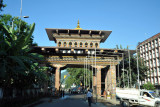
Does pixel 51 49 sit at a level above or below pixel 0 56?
above

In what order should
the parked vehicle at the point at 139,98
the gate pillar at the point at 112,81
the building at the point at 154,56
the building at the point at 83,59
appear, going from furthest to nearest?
the building at the point at 154,56
the building at the point at 83,59
the gate pillar at the point at 112,81
the parked vehicle at the point at 139,98

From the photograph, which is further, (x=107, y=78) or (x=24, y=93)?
(x=107, y=78)

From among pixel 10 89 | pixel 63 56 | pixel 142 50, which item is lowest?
pixel 10 89

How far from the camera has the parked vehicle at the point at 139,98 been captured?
55.5 ft

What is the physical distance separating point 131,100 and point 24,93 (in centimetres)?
1282

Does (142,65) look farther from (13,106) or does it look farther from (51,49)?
(13,106)

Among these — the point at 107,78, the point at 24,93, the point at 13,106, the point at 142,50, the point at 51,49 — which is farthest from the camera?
the point at 142,50

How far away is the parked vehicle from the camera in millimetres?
16925

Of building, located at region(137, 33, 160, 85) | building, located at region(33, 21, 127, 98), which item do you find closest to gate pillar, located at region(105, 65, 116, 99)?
building, located at region(33, 21, 127, 98)

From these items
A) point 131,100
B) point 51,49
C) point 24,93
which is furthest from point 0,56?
point 51,49

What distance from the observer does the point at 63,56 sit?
3509 cm

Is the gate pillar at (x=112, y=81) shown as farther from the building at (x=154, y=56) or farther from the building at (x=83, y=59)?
the building at (x=154, y=56)

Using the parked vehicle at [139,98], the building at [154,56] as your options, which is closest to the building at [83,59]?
the parked vehicle at [139,98]

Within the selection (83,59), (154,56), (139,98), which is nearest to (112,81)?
(83,59)
